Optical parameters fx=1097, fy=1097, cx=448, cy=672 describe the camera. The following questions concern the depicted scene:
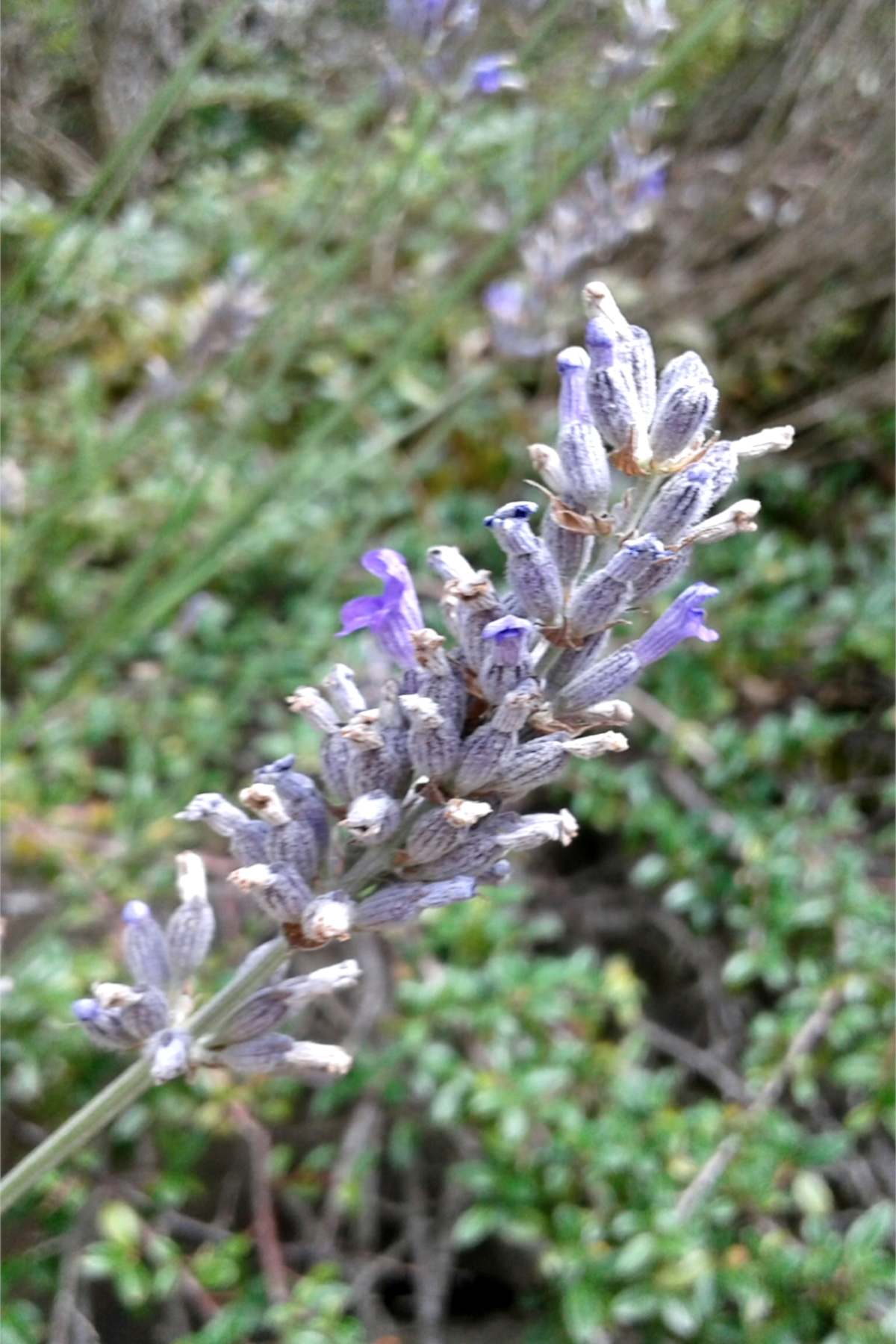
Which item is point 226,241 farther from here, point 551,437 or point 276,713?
point 276,713

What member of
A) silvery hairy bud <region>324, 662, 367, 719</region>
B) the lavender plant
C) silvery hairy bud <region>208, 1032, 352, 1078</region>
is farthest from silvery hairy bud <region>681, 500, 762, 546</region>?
silvery hairy bud <region>208, 1032, 352, 1078</region>

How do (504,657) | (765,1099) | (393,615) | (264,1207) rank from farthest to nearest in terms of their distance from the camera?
(765,1099) < (264,1207) < (393,615) < (504,657)

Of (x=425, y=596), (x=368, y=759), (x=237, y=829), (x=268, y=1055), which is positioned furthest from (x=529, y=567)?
(x=425, y=596)

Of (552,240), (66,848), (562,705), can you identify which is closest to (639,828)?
(66,848)

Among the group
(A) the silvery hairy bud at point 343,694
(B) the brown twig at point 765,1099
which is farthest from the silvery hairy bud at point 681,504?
(B) the brown twig at point 765,1099

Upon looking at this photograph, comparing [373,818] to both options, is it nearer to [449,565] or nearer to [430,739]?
[430,739]

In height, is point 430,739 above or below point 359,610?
below
